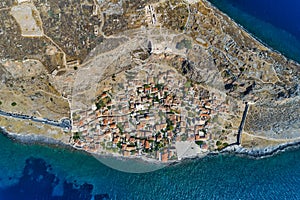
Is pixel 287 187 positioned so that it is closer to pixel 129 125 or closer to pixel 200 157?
pixel 200 157

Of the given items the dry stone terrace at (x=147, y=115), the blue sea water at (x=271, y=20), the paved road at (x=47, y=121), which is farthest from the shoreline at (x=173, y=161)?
the blue sea water at (x=271, y=20)

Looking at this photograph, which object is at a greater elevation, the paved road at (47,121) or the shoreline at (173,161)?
the paved road at (47,121)

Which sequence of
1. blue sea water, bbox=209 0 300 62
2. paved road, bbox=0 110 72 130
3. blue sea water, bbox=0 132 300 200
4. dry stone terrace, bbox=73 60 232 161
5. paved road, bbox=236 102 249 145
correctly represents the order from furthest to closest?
blue sea water, bbox=209 0 300 62
paved road, bbox=236 102 249 145
blue sea water, bbox=0 132 300 200
dry stone terrace, bbox=73 60 232 161
paved road, bbox=0 110 72 130

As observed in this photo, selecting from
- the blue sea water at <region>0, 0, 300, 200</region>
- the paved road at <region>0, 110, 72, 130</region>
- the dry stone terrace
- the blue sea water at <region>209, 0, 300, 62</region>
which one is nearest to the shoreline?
the blue sea water at <region>0, 0, 300, 200</region>

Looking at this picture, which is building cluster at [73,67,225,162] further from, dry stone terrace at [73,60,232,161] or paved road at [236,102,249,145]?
paved road at [236,102,249,145]

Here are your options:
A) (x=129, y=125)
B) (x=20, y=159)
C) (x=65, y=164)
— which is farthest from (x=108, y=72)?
(x=20, y=159)

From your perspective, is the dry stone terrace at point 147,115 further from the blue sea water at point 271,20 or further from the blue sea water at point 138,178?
the blue sea water at point 271,20
